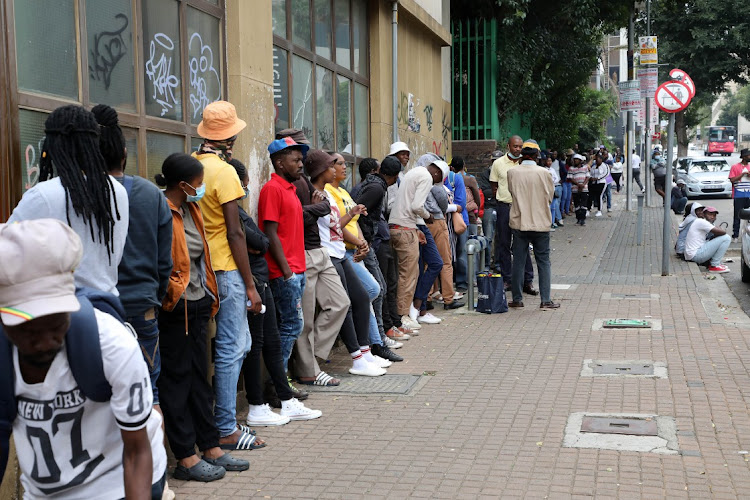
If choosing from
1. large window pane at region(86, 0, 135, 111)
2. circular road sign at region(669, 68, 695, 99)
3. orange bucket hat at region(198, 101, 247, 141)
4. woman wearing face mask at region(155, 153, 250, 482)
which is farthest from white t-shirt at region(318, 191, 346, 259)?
circular road sign at region(669, 68, 695, 99)

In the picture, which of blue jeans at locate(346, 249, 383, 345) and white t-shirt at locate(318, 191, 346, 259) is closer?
white t-shirt at locate(318, 191, 346, 259)

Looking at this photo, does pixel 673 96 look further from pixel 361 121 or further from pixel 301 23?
pixel 301 23

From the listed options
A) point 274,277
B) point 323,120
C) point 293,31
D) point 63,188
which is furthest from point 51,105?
point 323,120

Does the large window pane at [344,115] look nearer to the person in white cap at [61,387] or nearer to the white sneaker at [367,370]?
the white sneaker at [367,370]

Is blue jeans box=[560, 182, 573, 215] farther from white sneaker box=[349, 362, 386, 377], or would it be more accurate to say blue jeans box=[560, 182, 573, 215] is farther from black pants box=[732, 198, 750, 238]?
white sneaker box=[349, 362, 386, 377]

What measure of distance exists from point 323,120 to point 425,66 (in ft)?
16.0

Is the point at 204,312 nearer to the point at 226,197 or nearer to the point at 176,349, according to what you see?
the point at 176,349

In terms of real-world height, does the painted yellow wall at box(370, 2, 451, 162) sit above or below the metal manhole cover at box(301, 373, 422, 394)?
above

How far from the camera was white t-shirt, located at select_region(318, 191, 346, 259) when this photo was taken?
23.3ft

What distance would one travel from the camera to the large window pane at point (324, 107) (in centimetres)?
948

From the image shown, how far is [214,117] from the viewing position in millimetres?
5426

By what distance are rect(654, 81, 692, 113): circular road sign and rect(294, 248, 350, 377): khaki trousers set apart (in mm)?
8603

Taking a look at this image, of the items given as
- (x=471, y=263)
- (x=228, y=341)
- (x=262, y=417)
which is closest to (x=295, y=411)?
(x=262, y=417)

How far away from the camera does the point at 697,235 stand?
14531 millimetres
